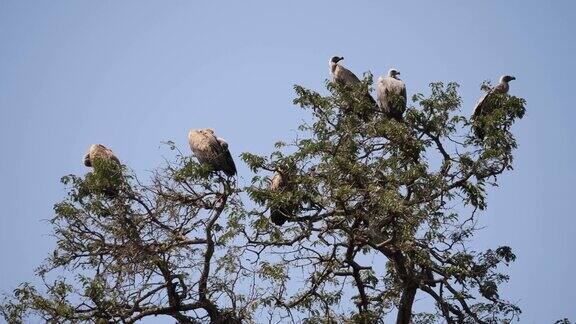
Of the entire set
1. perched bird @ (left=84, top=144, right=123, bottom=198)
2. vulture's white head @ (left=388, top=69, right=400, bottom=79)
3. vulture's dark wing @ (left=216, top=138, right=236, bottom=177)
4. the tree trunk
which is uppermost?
vulture's white head @ (left=388, top=69, right=400, bottom=79)

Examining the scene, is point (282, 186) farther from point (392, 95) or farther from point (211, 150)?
point (392, 95)

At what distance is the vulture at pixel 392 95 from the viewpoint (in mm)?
13000

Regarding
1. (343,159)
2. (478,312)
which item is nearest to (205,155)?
(343,159)

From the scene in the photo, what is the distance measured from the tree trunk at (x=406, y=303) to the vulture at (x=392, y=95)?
2998 millimetres

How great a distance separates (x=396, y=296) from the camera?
470 inches

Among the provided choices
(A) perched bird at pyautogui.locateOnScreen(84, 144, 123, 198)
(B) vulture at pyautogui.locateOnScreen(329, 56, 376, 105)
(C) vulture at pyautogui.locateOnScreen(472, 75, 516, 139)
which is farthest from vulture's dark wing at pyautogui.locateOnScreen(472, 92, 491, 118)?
(A) perched bird at pyautogui.locateOnScreen(84, 144, 123, 198)

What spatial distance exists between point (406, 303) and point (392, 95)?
3.53 m

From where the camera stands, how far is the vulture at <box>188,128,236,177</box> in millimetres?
11891

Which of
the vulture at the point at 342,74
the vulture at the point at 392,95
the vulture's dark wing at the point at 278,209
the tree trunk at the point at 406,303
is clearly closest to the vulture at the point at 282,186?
the vulture's dark wing at the point at 278,209

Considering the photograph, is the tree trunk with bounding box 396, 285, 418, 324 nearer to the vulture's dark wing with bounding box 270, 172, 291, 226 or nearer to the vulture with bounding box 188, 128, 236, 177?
the vulture's dark wing with bounding box 270, 172, 291, 226

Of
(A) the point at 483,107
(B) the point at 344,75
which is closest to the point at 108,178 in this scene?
(A) the point at 483,107

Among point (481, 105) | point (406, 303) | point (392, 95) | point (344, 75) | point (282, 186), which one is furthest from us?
point (344, 75)

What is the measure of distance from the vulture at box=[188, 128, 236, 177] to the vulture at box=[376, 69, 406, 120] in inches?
110

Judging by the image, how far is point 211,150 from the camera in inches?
482
